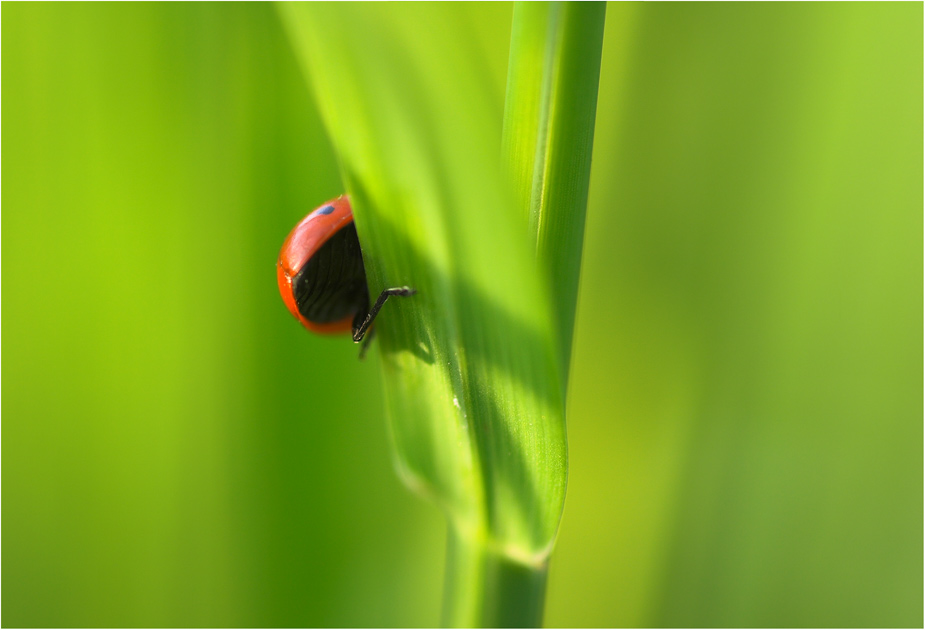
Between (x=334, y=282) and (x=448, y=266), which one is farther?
(x=334, y=282)

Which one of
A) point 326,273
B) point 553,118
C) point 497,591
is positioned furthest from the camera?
point 326,273

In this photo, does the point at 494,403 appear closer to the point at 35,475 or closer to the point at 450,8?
the point at 450,8

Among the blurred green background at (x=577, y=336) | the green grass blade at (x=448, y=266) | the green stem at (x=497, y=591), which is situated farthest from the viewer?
the blurred green background at (x=577, y=336)

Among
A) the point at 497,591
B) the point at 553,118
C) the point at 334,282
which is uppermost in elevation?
the point at 553,118

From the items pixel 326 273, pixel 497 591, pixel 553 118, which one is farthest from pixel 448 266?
pixel 326 273

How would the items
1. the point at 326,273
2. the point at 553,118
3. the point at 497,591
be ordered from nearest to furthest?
the point at 553,118, the point at 497,591, the point at 326,273

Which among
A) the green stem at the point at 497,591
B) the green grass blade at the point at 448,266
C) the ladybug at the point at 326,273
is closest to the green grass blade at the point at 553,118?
the green grass blade at the point at 448,266

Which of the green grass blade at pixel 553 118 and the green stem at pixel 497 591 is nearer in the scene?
the green grass blade at pixel 553 118

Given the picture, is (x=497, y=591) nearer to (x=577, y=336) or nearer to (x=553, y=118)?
(x=553, y=118)

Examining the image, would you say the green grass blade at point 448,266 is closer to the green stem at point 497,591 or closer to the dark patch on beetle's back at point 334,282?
the green stem at point 497,591
